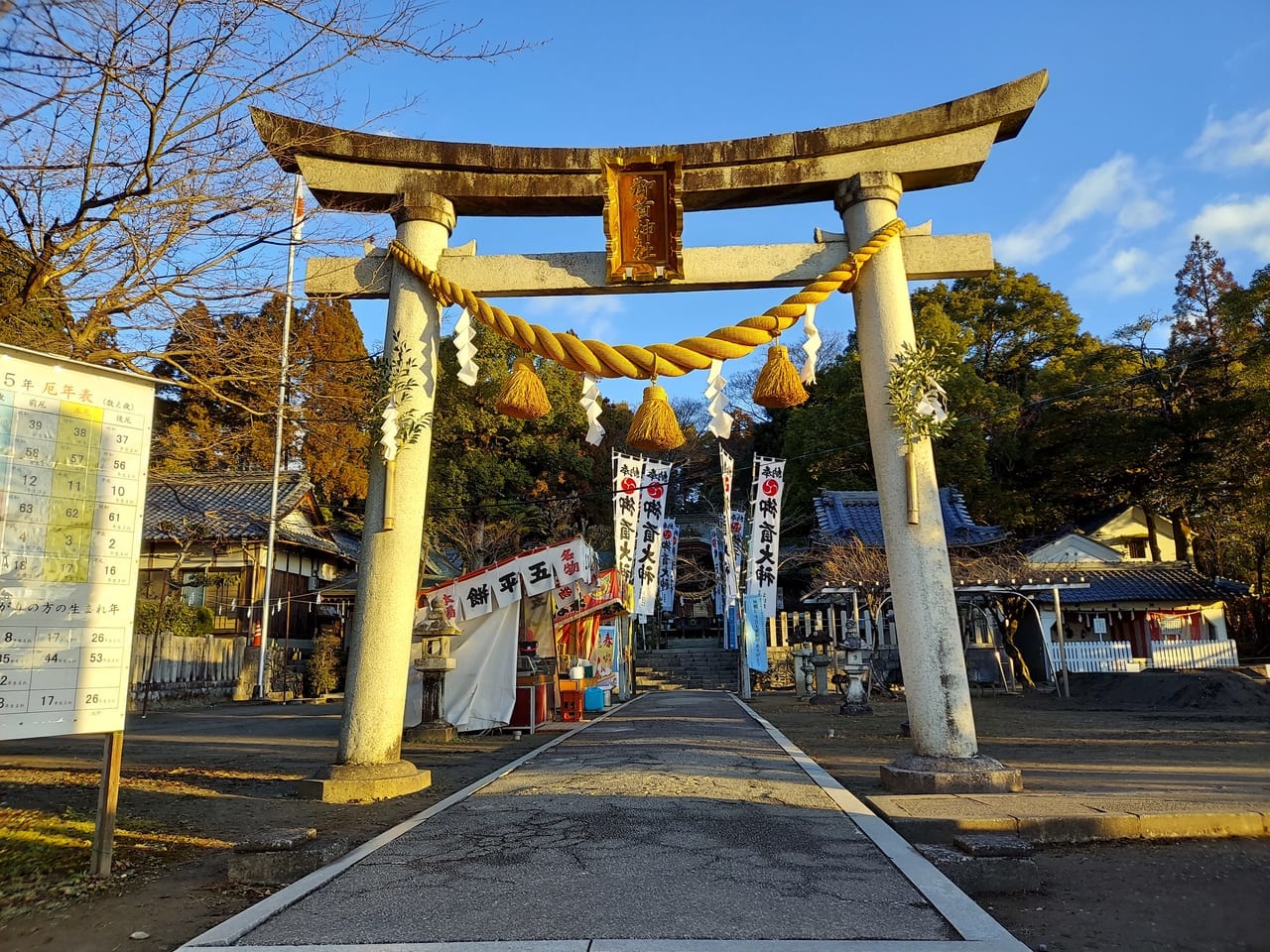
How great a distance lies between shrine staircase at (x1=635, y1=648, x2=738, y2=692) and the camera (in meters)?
28.0

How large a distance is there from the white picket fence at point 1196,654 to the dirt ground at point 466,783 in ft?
30.2

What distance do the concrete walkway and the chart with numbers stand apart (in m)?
1.67

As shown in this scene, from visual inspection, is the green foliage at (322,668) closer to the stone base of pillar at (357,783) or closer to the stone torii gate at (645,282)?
the stone torii gate at (645,282)

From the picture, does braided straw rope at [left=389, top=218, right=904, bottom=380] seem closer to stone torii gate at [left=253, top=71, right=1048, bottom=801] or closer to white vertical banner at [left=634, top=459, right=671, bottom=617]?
stone torii gate at [left=253, top=71, right=1048, bottom=801]

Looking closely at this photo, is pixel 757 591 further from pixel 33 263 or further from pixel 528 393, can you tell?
pixel 33 263

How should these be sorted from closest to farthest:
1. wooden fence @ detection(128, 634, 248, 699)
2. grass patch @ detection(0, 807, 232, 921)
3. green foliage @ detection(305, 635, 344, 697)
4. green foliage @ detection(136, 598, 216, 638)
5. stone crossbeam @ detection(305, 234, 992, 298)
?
grass patch @ detection(0, 807, 232, 921), stone crossbeam @ detection(305, 234, 992, 298), wooden fence @ detection(128, 634, 248, 699), green foliage @ detection(136, 598, 216, 638), green foliage @ detection(305, 635, 344, 697)

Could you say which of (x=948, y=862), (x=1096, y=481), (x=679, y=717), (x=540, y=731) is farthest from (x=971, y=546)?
(x=948, y=862)

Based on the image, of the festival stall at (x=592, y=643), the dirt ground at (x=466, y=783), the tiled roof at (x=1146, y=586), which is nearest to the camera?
the dirt ground at (x=466, y=783)

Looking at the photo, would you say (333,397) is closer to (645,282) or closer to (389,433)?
(389,433)

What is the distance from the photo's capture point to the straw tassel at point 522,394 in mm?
7730

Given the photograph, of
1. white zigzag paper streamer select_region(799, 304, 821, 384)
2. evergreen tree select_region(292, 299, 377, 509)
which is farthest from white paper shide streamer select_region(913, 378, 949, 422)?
evergreen tree select_region(292, 299, 377, 509)


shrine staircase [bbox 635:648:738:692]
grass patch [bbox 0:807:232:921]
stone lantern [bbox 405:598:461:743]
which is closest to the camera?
grass patch [bbox 0:807:232:921]

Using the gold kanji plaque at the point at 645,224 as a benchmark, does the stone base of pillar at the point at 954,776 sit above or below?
below

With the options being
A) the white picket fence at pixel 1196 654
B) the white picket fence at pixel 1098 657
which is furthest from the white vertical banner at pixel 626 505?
the white picket fence at pixel 1196 654
